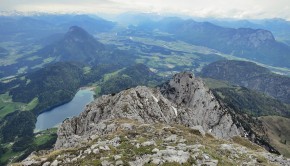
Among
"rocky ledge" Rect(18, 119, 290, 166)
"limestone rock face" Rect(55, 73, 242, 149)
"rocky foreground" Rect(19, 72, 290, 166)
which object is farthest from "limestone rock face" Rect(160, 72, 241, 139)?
"rocky ledge" Rect(18, 119, 290, 166)

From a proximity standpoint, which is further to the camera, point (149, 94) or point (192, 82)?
point (192, 82)

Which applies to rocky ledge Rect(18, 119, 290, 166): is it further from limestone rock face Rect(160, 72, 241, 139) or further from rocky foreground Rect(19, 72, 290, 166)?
limestone rock face Rect(160, 72, 241, 139)

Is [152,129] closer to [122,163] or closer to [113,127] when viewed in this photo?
[113,127]

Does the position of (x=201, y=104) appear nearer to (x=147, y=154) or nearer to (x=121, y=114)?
(x=121, y=114)

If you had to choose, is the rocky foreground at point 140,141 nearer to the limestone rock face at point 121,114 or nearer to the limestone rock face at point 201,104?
the limestone rock face at point 121,114

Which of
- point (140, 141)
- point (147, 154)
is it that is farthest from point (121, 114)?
point (147, 154)

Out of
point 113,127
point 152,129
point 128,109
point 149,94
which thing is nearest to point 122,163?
point 152,129

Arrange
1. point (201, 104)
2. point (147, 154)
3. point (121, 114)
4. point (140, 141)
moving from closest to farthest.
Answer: point (147, 154) < point (140, 141) < point (121, 114) < point (201, 104)

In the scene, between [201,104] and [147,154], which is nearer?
[147,154]

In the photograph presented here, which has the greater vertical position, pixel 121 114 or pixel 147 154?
pixel 147 154
